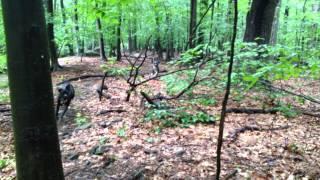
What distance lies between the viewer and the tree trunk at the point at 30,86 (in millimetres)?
2547

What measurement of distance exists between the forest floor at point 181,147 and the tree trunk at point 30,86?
1547 mm

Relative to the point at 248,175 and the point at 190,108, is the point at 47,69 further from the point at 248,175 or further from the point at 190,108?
the point at 190,108

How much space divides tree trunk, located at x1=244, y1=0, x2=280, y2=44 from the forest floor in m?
2.53

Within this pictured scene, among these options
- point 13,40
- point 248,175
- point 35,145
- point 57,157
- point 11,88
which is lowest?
point 248,175

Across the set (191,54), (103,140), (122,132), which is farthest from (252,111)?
(103,140)

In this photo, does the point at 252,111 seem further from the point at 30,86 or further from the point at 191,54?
the point at 30,86

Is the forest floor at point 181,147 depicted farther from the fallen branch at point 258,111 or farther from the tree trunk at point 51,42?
the tree trunk at point 51,42

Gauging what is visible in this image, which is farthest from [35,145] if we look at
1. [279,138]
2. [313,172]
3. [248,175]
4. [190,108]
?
[190,108]

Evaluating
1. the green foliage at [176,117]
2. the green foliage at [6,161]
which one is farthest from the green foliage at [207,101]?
the green foliage at [6,161]

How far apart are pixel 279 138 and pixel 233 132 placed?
83cm

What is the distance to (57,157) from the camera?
2998 mm

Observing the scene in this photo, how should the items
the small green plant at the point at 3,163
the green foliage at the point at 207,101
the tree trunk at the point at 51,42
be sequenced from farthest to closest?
1. the tree trunk at the point at 51,42
2. the green foliage at the point at 207,101
3. the small green plant at the point at 3,163

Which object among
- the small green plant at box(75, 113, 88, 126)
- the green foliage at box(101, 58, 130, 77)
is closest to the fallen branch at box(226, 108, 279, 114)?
the small green plant at box(75, 113, 88, 126)

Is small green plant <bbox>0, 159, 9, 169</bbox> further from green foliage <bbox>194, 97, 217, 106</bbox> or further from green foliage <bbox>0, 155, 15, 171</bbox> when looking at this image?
→ green foliage <bbox>194, 97, 217, 106</bbox>
